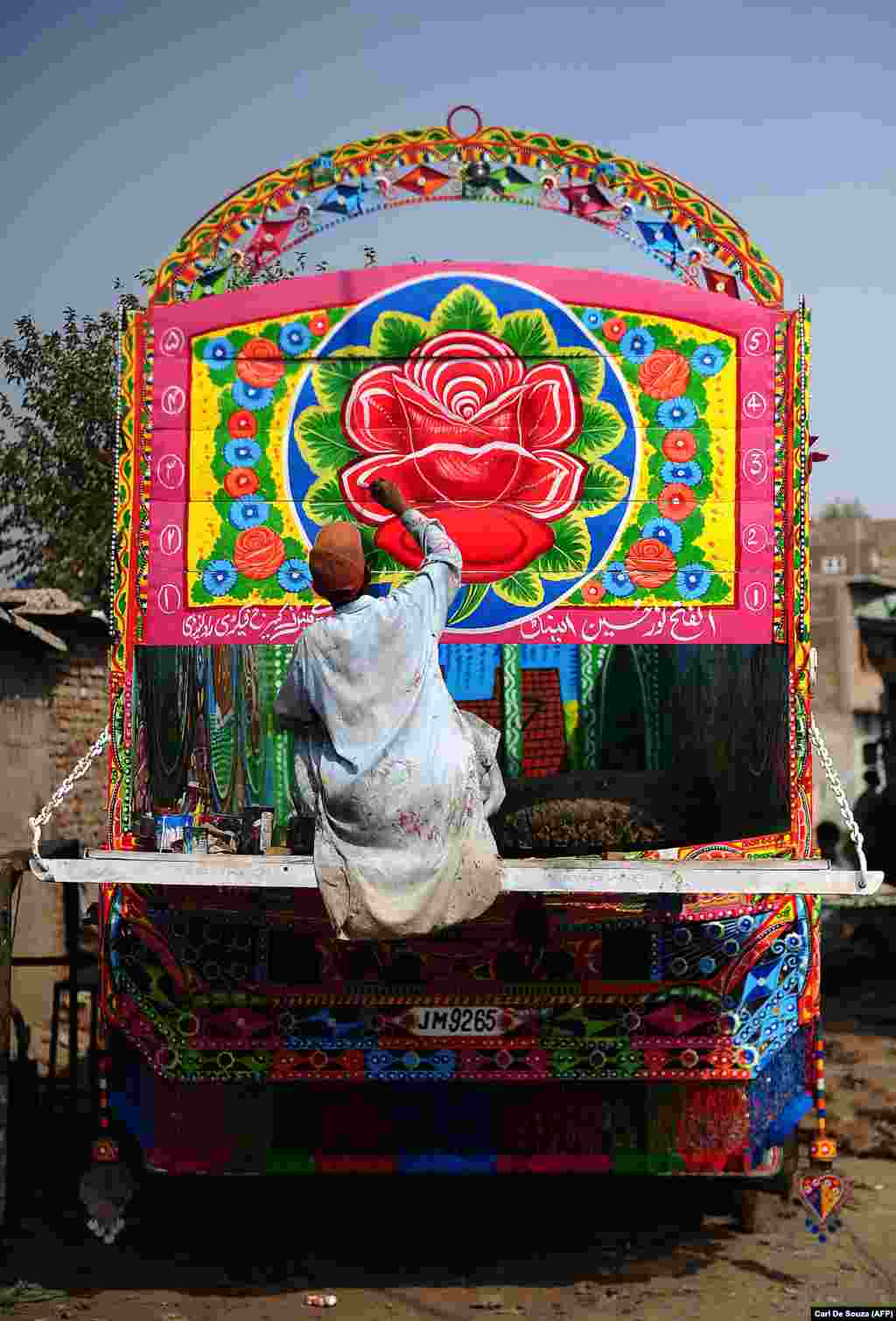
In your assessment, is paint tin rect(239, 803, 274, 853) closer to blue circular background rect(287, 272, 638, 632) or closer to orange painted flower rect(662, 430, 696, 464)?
blue circular background rect(287, 272, 638, 632)

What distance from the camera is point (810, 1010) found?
15.6 ft

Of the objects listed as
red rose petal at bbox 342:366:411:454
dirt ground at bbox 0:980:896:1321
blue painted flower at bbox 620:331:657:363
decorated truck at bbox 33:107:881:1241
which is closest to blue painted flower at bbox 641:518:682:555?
Result: decorated truck at bbox 33:107:881:1241

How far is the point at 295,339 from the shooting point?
17.1 ft

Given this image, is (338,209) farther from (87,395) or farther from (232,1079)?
(87,395)

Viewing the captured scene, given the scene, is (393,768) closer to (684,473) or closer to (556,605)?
(556,605)

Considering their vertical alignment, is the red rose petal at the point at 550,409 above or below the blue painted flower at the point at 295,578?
above

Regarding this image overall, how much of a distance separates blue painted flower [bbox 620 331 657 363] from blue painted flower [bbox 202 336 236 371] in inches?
50.3

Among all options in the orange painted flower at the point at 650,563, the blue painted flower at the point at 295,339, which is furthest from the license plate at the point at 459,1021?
the blue painted flower at the point at 295,339

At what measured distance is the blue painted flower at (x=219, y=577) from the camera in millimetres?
5105

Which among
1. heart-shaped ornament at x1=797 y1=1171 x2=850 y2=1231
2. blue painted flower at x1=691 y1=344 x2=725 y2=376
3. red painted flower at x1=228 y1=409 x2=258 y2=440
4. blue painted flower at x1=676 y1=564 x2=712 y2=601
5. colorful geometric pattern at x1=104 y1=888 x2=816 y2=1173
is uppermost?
blue painted flower at x1=691 y1=344 x2=725 y2=376

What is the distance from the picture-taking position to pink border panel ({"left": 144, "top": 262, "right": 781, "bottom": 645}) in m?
5.07

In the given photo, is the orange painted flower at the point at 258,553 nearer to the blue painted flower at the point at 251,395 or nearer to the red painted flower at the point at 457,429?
the red painted flower at the point at 457,429

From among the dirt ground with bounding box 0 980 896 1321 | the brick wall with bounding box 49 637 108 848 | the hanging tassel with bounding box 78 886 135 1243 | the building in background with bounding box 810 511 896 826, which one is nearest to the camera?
the dirt ground with bounding box 0 980 896 1321

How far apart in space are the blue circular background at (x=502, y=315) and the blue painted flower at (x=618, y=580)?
5 centimetres
